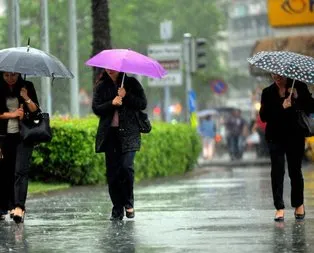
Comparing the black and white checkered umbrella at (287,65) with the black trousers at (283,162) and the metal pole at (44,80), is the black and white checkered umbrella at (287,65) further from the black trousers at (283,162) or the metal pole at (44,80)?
the metal pole at (44,80)

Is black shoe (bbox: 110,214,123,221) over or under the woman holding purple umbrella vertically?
under

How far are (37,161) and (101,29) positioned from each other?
21.1 ft

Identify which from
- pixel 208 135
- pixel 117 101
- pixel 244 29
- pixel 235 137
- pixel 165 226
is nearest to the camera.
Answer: pixel 165 226

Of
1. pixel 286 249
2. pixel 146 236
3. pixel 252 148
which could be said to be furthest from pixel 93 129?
pixel 252 148

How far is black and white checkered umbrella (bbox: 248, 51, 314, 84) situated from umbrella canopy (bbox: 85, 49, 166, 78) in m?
1.05

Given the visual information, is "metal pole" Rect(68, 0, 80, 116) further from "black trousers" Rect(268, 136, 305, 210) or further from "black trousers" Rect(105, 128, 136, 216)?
"black trousers" Rect(268, 136, 305, 210)

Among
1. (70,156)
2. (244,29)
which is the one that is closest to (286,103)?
(70,156)

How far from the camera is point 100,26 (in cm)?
2673

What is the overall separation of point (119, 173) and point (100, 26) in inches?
523

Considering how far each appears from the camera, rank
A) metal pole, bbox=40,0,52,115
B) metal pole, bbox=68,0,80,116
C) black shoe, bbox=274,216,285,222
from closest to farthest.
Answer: black shoe, bbox=274,216,285,222 → metal pole, bbox=40,0,52,115 → metal pole, bbox=68,0,80,116

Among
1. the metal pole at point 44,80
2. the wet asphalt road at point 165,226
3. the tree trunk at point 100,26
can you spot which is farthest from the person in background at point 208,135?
the wet asphalt road at point 165,226

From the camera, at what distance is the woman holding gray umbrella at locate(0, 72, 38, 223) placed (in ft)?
43.7

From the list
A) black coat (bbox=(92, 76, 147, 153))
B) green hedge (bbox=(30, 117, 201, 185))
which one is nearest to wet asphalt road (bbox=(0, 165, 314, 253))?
black coat (bbox=(92, 76, 147, 153))

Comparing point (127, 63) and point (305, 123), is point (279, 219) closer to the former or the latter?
point (305, 123)
